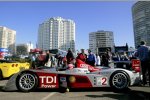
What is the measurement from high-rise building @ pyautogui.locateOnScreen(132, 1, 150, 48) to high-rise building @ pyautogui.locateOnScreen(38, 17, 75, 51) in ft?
183

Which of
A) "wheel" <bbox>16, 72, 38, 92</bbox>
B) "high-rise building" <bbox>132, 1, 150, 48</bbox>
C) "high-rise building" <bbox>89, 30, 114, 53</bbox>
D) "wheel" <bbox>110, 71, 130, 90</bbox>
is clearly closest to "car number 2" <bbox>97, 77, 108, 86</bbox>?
"wheel" <bbox>110, 71, 130, 90</bbox>

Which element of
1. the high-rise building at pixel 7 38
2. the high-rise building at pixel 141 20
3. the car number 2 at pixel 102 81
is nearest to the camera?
the car number 2 at pixel 102 81

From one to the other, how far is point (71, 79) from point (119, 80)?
1.55 m

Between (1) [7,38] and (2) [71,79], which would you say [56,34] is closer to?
(1) [7,38]

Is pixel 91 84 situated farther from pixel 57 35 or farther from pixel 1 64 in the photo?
pixel 57 35

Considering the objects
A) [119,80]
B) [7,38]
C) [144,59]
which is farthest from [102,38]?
[119,80]

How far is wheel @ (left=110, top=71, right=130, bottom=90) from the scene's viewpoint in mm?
8023

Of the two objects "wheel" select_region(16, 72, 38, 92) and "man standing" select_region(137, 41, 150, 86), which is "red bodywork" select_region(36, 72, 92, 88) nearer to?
"wheel" select_region(16, 72, 38, 92)

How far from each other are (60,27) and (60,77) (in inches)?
6495

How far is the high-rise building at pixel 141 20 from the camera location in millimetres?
93325

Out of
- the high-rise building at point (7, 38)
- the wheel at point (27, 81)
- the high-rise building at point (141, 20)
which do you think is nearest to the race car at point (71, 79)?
the wheel at point (27, 81)

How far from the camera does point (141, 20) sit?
4186 inches

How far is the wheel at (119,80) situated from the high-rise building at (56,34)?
150851 millimetres

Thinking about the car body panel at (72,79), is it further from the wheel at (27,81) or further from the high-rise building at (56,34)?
the high-rise building at (56,34)
